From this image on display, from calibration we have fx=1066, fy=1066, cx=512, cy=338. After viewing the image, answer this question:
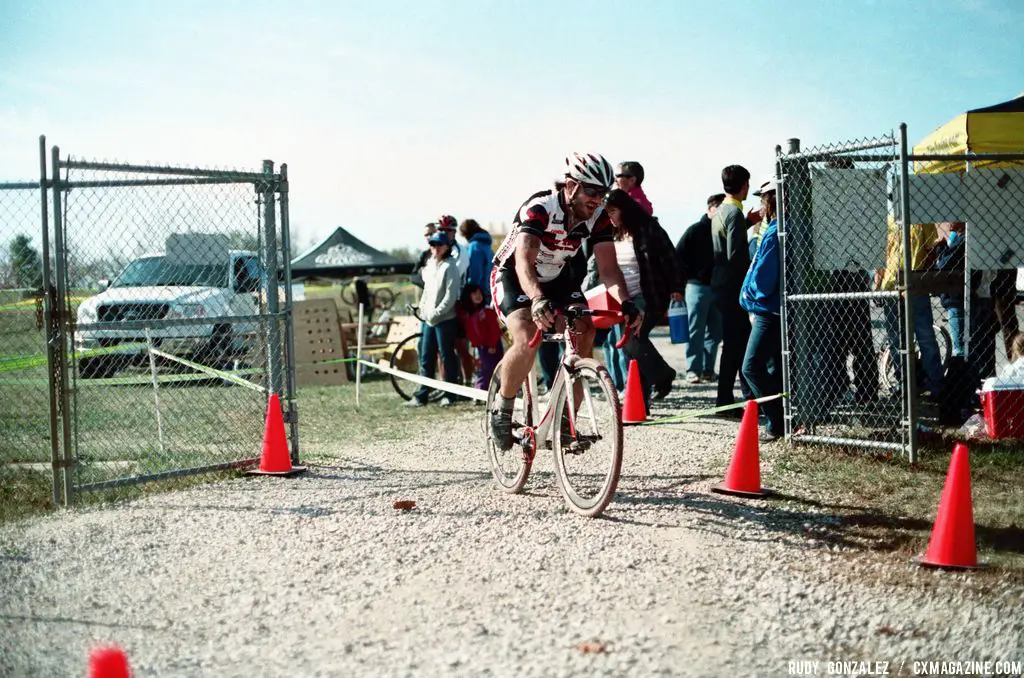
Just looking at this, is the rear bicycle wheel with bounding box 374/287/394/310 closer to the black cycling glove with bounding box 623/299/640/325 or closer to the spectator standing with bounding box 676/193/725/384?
Result: the spectator standing with bounding box 676/193/725/384

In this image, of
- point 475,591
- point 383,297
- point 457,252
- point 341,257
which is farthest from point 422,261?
point 383,297

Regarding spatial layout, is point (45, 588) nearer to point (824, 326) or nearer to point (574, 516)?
point (574, 516)

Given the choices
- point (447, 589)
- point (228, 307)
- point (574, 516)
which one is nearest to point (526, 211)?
point (574, 516)

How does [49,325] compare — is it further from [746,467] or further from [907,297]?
[907,297]

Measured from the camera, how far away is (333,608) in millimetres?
4551

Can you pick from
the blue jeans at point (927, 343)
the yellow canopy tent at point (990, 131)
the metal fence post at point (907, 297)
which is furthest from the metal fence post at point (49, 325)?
the yellow canopy tent at point (990, 131)

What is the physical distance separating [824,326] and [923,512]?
102 inches

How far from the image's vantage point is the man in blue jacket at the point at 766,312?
27.7ft

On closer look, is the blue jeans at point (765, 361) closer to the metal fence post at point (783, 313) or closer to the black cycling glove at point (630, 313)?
the metal fence post at point (783, 313)

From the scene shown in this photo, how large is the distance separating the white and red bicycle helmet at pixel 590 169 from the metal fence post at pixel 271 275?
108 inches

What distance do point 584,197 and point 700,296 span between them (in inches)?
229

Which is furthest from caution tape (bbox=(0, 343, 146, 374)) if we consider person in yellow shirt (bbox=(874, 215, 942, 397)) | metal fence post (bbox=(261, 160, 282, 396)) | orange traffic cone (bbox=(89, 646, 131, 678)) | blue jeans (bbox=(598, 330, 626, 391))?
person in yellow shirt (bbox=(874, 215, 942, 397))

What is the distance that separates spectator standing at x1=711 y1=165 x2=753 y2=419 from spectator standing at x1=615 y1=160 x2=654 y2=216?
0.79 meters

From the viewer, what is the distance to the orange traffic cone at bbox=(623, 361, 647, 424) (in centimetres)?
959
